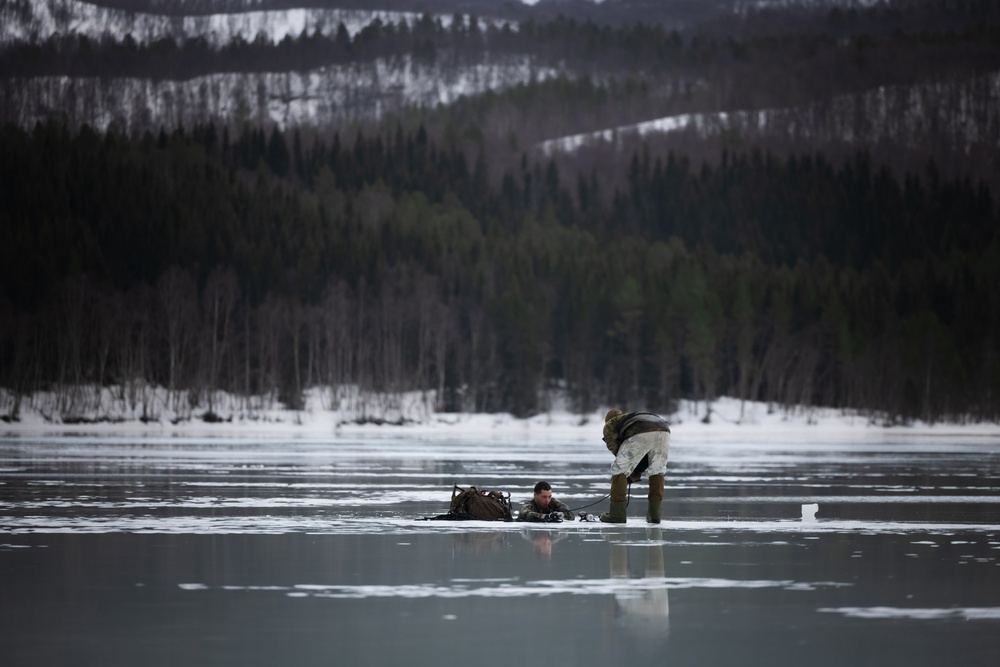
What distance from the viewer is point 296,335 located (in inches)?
4884

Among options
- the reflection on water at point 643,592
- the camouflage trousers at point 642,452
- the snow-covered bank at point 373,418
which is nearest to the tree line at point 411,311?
the snow-covered bank at point 373,418

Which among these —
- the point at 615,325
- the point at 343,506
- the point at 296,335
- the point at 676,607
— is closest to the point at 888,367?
the point at 615,325

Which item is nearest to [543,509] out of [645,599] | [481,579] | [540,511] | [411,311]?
[540,511]

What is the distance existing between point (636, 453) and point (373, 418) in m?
88.1

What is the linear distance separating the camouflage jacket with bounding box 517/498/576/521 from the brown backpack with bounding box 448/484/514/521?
0.23m

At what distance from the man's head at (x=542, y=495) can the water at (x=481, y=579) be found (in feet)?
1.94

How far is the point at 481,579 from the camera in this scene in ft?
52.0

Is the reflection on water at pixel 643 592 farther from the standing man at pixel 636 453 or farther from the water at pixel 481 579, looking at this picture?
the standing man at pixel 636 453

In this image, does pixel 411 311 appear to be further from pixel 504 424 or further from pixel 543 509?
pixel 543 509

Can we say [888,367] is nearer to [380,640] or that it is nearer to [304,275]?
[304,275]

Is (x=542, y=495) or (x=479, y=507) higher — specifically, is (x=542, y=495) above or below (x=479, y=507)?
above

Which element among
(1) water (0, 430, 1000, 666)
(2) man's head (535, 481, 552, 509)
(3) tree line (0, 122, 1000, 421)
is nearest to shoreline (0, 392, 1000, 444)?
(3) tree line (0, 122, 1000, 421)

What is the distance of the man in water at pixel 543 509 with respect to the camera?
74.8 ft

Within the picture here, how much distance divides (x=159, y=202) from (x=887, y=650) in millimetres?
140919
